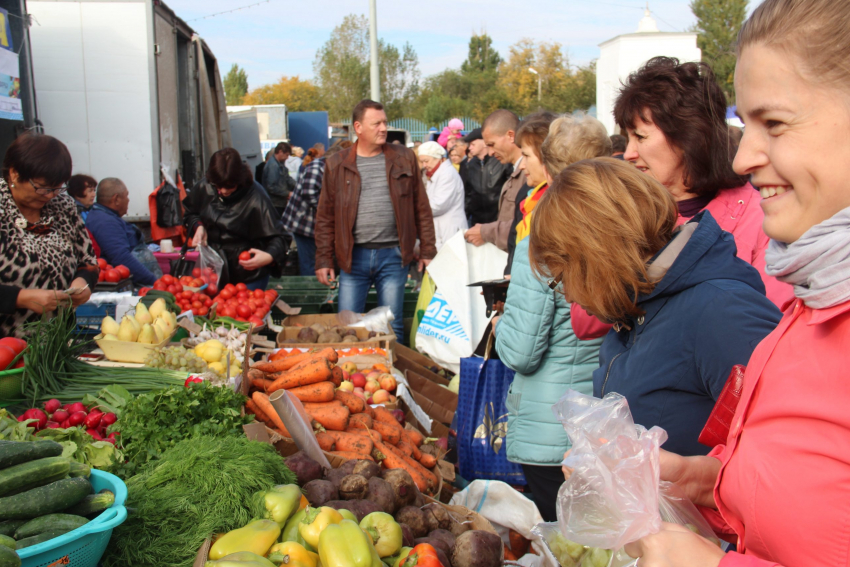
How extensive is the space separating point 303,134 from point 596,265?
21.0 meters

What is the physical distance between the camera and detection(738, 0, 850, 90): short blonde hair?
828 mm

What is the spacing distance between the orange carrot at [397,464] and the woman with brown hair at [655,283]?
1542mm

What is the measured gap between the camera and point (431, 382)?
16.0ft

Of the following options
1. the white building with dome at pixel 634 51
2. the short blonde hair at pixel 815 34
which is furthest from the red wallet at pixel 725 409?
the white building with dome at pixel 634 51

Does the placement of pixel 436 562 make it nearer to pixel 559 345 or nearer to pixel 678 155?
pixel 559 345

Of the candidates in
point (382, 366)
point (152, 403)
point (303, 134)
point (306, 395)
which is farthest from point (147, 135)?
point (303, 134)

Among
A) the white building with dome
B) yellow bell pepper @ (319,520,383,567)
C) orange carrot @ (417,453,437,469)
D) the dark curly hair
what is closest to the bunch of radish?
yellow bell pepper @ (319,520,383,567)

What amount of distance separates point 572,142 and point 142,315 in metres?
2.68

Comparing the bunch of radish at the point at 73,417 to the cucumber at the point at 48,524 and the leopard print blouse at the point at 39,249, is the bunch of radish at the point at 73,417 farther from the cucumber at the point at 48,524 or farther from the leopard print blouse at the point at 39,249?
the cucumber at the point at 48,524

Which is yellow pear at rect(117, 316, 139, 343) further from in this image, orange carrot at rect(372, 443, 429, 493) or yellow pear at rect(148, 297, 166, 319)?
orange carrot at rect(372, 443, 429, 493)

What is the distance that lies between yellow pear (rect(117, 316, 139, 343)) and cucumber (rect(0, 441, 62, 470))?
2023 mm

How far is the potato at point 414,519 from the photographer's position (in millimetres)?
2396

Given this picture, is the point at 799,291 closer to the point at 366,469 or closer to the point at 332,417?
the point at 366,469

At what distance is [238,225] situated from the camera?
562 centimetres
